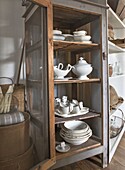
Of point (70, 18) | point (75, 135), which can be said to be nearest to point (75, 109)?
point (75, 135)

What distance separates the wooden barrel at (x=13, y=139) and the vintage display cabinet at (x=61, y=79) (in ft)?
0.25

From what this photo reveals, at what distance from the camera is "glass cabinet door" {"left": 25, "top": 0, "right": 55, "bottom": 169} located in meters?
1.09

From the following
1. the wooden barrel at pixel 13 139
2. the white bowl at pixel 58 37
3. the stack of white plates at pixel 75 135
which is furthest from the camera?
the stack of white plates at pixel 75 135

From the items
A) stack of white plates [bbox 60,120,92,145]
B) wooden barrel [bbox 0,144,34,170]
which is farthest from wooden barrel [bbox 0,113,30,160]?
stack of white plates [bbox 60,120,92,145]

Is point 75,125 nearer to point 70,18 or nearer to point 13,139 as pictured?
point 13,139

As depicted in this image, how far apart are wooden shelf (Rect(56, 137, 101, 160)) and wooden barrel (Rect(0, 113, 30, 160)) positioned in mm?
270

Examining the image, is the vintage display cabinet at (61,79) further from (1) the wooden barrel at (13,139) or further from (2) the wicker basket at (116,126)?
(2) the wicker basket at (116,126)

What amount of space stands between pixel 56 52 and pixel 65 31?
0.23m

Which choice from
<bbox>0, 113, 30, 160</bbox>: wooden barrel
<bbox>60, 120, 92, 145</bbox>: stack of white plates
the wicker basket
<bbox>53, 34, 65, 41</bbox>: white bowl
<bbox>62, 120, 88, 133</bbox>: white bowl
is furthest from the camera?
the wicker basket

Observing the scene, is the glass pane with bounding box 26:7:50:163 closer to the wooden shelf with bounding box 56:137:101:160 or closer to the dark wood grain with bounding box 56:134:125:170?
the wooden shelf with bounding box 56:137:101:160

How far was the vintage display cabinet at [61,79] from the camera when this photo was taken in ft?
3.65

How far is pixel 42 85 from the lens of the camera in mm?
1146

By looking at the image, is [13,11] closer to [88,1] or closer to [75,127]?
[88,1]

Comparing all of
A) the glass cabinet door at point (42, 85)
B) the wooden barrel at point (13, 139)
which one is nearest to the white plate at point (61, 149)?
the glass cabinet door at point (42, 85)
